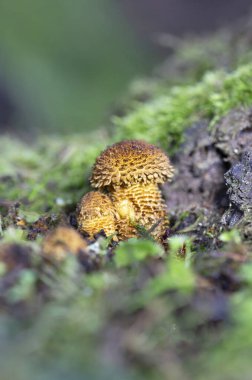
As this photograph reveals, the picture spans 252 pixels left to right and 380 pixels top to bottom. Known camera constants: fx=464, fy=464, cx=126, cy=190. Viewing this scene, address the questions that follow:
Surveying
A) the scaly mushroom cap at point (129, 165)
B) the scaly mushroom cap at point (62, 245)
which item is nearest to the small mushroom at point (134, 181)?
the scaly mushroom cap at point (129, 165)

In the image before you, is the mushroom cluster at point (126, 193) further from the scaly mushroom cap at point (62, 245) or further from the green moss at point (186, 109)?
the green moss at point (186, 109)

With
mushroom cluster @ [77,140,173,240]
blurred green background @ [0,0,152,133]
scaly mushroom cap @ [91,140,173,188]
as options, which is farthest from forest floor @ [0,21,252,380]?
blurred green background @ [0,0,152,133]

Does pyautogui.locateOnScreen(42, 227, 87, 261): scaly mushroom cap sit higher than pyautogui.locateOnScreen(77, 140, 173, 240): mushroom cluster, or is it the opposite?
pyautogui.locateOnScreen(77, 140, 173, 240): mushroom cluster

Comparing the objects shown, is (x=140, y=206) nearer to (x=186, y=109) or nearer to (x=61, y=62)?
(x=186, y=109)

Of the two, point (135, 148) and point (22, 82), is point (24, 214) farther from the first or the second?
point (22, 82)

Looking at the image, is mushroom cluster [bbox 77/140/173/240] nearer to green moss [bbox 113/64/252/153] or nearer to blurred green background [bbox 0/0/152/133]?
green moss [bbox 113/64/252/153]

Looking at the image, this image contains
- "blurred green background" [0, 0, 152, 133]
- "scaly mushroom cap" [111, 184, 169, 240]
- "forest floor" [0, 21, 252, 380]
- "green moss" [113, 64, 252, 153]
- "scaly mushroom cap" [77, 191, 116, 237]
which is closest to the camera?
"forest floor" [0, 21, 252, 380]

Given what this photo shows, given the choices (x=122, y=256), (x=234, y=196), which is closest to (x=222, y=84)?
(x=234, y=196)

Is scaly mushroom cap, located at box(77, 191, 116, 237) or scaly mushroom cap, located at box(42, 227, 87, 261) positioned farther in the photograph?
scaly mushroom cap, located at box(77, 191, 116, 237)
